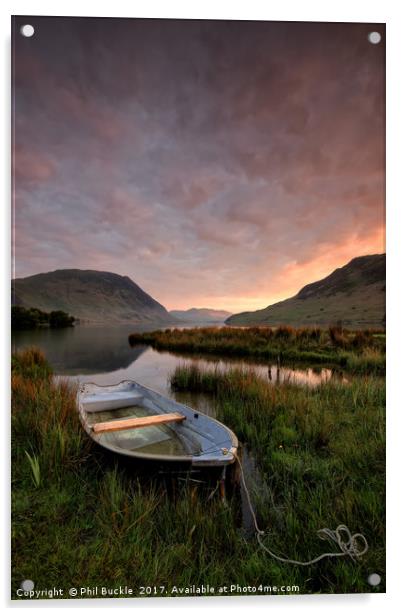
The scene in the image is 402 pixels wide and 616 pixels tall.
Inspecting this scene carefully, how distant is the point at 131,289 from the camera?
2.65 metres

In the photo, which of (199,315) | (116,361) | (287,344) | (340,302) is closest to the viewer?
(340,302)

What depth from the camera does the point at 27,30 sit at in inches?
75.5

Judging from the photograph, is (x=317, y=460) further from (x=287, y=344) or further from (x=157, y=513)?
(x=287, y=344)

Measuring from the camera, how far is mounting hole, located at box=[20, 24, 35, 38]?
6.28ft

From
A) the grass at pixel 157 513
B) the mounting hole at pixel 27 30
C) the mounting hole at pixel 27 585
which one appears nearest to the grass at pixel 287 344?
the grass at pixel 157 513

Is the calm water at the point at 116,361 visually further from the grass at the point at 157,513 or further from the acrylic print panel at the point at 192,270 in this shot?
the grass at the point at 157,513

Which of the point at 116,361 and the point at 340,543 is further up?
the point at 116,361

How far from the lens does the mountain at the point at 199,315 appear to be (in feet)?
9.44
